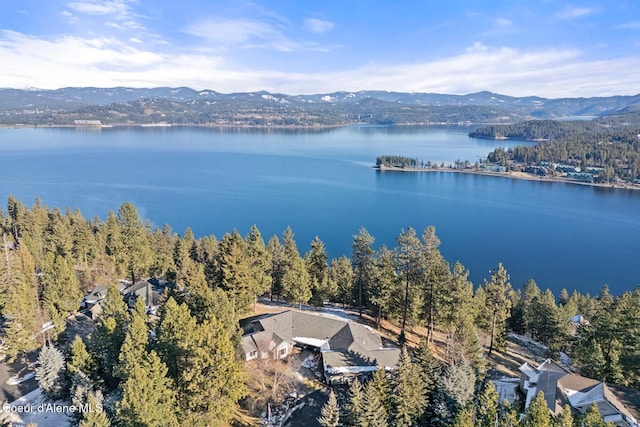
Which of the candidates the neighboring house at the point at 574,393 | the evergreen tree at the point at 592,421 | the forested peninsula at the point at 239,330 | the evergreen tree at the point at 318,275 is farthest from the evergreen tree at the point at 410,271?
the evergreen tree at the point at 592,421

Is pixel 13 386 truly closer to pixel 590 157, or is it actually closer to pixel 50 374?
pixel 50 374

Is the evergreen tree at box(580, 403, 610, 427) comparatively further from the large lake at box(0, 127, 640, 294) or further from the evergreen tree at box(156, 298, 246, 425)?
the large lake at box(0, 127, 640, 294)

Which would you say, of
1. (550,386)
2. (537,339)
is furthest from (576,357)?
(537,339)

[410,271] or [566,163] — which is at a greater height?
[566,163]

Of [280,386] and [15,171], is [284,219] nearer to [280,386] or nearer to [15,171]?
[280,386]

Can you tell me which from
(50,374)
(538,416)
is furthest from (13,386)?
(538,416)
